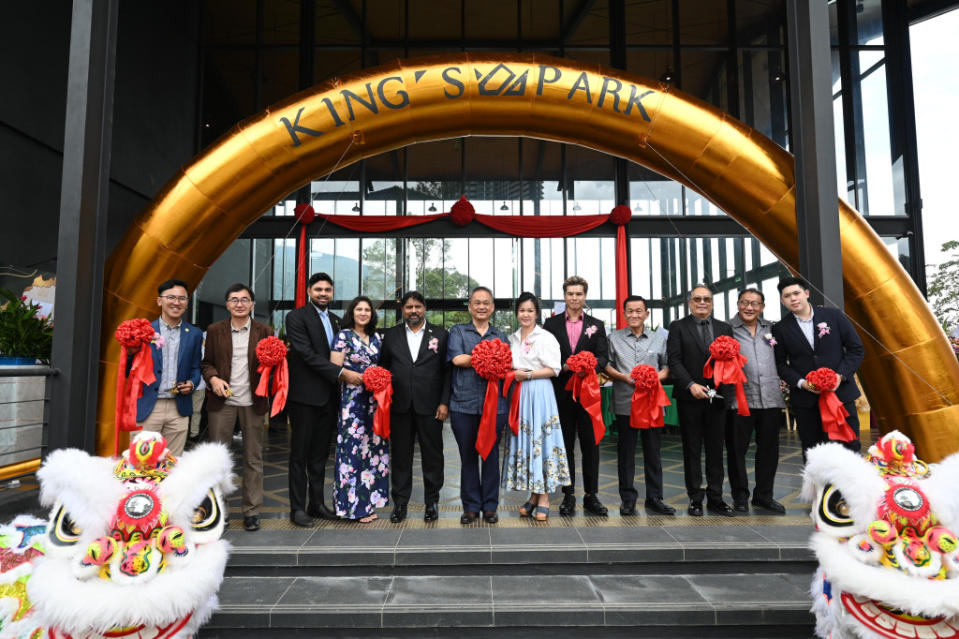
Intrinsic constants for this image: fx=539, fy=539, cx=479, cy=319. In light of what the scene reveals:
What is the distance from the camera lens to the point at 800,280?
3520 millimetres

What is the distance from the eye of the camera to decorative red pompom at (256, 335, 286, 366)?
10.8 feet

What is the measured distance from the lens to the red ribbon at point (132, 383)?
10.4ft

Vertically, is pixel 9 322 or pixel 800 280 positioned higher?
pixel 800 280

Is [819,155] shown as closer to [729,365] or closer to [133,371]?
[729,365]

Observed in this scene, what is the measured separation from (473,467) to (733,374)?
A: 1805 millimetres

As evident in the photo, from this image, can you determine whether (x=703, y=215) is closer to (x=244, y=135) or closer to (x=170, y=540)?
(x=244, y=135)

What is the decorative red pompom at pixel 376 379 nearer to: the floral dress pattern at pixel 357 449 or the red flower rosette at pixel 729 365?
the floral dress pattern at pixel 357 449

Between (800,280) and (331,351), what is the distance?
3.13 metres

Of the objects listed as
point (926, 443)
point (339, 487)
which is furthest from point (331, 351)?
point (926, 443)

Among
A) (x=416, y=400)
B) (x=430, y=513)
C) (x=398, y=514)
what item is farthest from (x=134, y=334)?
(x=430, y=513)

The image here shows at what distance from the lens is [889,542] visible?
1.79m

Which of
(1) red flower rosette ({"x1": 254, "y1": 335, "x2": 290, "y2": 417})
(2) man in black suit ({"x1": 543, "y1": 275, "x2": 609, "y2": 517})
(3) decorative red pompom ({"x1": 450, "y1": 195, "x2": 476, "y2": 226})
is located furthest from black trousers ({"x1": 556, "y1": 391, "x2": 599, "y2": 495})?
(3) decorative red pompom ({"x1": 450, "y1": 195, "x2": 476, "y2": 226})

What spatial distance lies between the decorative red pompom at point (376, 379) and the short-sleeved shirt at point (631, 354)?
1.62 metres

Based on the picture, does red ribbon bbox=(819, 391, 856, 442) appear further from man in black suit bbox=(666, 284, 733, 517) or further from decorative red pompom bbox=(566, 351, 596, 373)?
decorative red pompom bbox=(566, 351, 596, 373)
